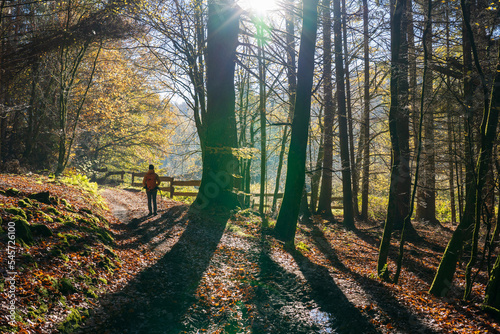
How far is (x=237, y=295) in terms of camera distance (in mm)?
5344

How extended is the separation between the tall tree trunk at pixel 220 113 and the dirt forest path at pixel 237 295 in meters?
2.79

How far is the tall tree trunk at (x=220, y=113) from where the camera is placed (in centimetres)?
1034

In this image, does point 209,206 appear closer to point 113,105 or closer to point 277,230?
point 277,230

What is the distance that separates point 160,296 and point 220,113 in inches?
280

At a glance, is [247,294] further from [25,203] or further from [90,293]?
[25,203]

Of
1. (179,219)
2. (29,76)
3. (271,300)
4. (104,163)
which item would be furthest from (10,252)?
(104,163)

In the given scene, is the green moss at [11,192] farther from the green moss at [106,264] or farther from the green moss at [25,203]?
the green moss at [106,264]

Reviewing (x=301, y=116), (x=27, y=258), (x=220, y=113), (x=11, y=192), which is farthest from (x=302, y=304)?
(x=220, y=113)

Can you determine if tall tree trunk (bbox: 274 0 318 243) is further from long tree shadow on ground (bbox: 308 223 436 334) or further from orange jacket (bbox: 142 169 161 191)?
orange jacket (bbox: 142 169 161 191)

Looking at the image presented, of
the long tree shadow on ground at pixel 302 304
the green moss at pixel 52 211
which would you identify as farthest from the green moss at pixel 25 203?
the long tree shadow on ground at pixel 302 304

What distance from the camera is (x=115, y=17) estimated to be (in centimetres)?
1234

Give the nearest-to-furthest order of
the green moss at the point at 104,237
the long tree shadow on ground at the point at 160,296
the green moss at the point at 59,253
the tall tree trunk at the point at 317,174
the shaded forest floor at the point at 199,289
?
the shaded forest floor at the point at 199,289 < the long tree shadow on ground at the point at 160,296 < the green moss at the point at 59,253 < the green moss at the point at 104,237 < the tall tree trunk at the point at 317,174

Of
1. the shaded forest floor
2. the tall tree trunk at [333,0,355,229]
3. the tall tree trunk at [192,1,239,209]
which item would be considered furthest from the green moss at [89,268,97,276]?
the tall tree trunk at [333,0,355,229]

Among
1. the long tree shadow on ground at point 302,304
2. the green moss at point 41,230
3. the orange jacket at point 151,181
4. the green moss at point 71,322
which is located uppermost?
the orange jacket at point 151,181
